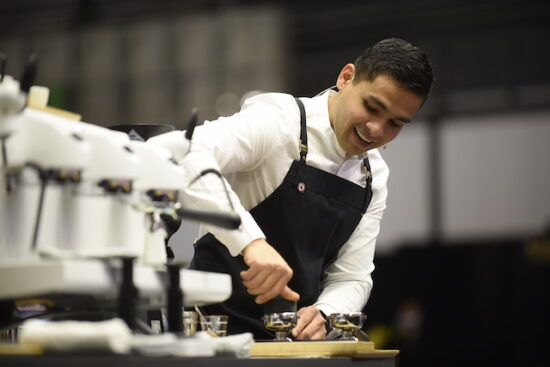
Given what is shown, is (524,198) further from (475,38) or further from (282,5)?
(282,5)

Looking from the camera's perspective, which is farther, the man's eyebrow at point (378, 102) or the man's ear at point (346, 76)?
the man's ear at point (346, 76)

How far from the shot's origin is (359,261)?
2619mm

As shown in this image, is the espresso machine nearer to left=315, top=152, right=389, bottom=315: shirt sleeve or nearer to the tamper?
the tamper

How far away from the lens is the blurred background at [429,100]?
7711 millimetres

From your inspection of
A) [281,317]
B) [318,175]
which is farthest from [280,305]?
[318,175]

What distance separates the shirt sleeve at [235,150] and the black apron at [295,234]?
9cm

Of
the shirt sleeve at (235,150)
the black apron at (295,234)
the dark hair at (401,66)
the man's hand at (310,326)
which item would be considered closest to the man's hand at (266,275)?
the shirt sleeve at (235,150)

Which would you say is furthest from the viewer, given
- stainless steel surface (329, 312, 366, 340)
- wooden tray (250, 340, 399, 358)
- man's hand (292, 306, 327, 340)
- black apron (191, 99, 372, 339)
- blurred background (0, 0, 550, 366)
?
blurred background (0, 0, 550, 366)

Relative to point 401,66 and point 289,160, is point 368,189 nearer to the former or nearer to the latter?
point 289,160

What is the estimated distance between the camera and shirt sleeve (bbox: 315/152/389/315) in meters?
2.54

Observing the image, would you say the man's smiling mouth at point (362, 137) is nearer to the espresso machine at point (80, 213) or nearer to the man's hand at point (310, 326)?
the man's hand at point (310, 326)

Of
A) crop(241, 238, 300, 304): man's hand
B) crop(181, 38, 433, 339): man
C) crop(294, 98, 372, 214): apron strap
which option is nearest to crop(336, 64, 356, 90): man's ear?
crop(181, 38, 433, 339): man

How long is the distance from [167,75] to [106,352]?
28.3 feet

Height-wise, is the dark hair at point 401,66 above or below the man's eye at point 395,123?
above
